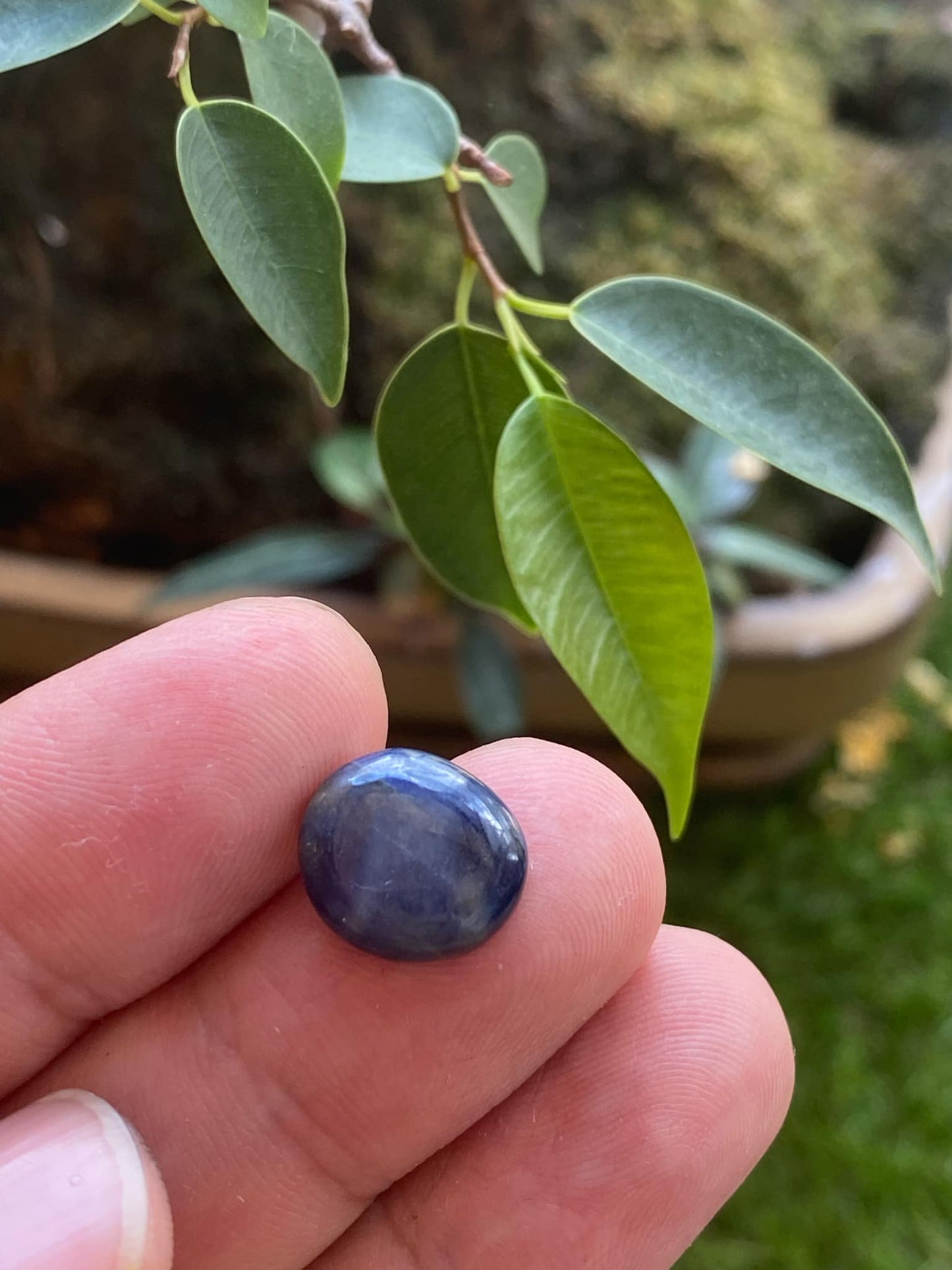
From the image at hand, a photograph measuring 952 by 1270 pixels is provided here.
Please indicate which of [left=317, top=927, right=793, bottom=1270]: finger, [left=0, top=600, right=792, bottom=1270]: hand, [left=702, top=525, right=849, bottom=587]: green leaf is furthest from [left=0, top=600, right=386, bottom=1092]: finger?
[left=702, top=525, right=849, bottom=587]: green leaf

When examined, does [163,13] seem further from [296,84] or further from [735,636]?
[735,636]

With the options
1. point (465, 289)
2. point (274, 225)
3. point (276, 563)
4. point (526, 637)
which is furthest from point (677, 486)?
point (274, 225)

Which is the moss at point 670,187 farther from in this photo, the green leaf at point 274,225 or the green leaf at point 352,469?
the green leaf at point 274,225

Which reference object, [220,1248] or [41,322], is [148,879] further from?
[41,322]

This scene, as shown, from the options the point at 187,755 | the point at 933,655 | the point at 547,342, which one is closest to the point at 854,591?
the point at 547,342

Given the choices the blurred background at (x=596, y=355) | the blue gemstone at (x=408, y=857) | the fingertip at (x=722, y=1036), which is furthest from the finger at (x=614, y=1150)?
the blurred background at (x=596, y=355)

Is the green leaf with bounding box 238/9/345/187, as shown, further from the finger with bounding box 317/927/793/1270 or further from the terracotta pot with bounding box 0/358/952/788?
the terracotta pot with bounding box 0/358/952/788
